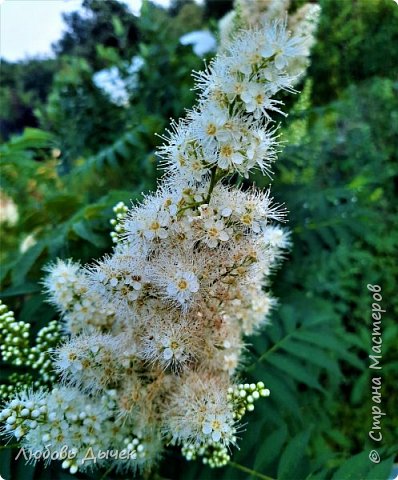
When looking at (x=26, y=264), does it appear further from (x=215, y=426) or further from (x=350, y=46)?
(x=350, y=46)

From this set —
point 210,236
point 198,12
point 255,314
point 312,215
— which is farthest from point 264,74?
→ point 198,12

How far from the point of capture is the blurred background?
1022 millimetres

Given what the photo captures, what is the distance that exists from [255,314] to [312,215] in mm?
681

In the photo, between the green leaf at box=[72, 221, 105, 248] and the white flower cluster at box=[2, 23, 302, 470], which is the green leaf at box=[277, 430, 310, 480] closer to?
the white flower cluster at box=[2, 23, 302, 470]

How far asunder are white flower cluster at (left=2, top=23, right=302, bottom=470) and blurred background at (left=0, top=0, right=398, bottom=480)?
0.14 metres

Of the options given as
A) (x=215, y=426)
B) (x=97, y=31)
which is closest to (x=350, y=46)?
(x=97, y=31)

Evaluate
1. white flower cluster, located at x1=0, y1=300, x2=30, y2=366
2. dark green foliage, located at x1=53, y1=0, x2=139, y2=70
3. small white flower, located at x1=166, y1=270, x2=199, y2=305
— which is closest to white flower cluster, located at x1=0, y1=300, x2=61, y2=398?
white flower cluster, located at x1=0, y1=300, x2=30, y2=366

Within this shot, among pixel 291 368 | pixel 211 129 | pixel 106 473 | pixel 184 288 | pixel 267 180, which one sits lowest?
pixel 106 473

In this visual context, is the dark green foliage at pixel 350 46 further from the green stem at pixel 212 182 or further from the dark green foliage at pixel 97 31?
the green stem at pixel 212 182

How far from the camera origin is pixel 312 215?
152 centimetres

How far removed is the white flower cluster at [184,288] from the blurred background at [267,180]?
0.14 m

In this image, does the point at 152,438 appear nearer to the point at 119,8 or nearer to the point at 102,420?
the point at 102,420

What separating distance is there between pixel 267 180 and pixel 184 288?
1.17ft

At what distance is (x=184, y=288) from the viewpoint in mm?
668
